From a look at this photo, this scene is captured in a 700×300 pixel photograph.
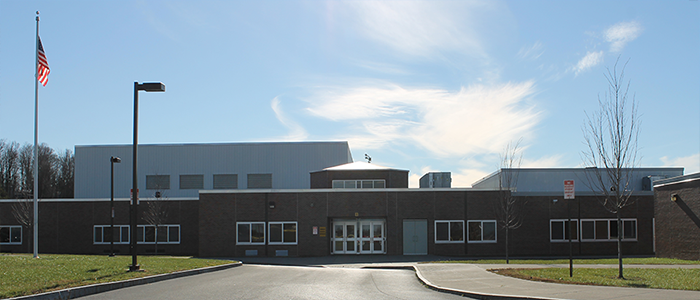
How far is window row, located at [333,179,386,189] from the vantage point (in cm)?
3672

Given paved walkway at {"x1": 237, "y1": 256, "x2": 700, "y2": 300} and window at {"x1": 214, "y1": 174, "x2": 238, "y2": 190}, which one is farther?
window at {"x1": 214, "y1": 174, "x2": 238, "y2": 190}

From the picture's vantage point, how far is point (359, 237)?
107 ft

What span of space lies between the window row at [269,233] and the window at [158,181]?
18.5m

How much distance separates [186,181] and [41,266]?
103 ft

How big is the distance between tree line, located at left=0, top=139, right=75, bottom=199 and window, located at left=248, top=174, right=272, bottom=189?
44623mm

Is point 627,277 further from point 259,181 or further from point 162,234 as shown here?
point 259,181

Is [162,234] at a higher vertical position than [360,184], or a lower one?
lower

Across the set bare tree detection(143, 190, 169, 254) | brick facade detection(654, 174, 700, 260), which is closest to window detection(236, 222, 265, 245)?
bare tree detection(143, 190, 169, 254)

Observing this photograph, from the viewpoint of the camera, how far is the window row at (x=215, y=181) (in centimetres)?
4809

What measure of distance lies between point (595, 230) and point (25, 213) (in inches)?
1424

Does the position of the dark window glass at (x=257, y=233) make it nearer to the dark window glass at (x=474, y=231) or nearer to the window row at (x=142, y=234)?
the window row at (x=142, y=234)

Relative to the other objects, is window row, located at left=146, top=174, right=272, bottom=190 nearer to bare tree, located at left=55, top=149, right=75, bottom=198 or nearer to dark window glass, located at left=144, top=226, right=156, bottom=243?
dark window glass, located at left=144, top=226, right=156, bottom=243

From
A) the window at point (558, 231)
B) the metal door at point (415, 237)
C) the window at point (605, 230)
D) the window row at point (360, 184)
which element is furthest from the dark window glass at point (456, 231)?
the window at point (605, 230)

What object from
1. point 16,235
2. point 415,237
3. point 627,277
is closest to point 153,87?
point 627,277
